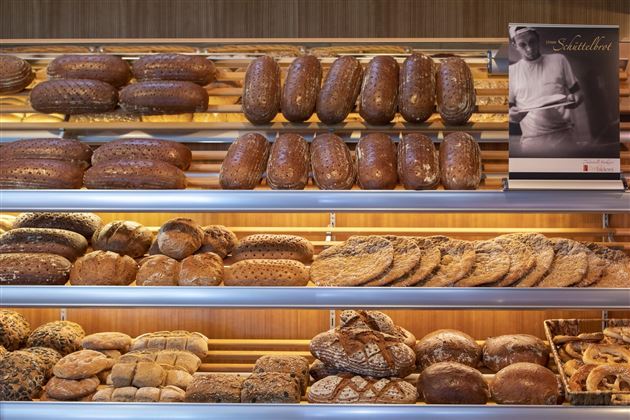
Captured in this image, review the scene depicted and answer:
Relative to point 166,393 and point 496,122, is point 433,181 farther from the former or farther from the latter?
point 166,393

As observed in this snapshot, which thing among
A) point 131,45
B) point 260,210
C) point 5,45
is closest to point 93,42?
point 131,45

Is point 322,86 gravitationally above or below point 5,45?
below

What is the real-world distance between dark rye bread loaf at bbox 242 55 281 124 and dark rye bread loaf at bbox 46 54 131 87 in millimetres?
473

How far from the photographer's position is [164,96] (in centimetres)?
281

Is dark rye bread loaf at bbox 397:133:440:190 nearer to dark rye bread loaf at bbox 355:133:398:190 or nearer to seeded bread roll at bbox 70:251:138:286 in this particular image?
dark rye bread loaf at bbox 355:133:398:190

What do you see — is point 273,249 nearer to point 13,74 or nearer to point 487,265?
point 487,265

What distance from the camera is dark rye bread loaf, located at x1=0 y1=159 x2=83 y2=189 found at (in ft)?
8.31

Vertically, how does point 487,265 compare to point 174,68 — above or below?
below

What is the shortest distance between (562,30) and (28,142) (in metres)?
1.68

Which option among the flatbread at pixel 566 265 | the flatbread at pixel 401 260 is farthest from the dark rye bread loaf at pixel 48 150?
the flatbread at pixel 566 265

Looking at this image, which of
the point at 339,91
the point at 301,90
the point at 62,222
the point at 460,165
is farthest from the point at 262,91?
the point at 62,222

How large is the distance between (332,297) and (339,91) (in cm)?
74

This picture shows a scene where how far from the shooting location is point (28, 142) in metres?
2.69

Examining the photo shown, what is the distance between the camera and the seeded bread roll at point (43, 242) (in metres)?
2.64
